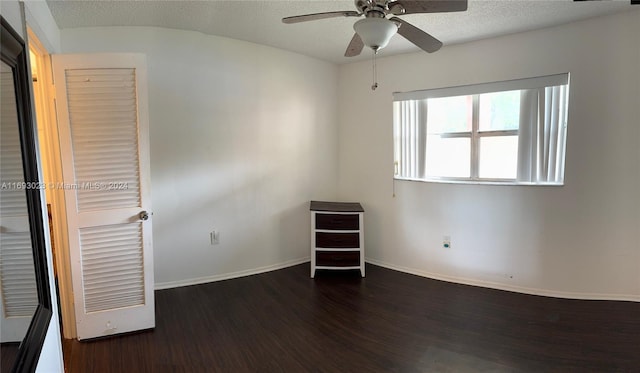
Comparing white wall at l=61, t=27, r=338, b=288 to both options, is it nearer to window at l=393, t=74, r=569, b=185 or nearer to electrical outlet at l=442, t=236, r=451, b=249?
window at l=393, t=74, r=569, b=185

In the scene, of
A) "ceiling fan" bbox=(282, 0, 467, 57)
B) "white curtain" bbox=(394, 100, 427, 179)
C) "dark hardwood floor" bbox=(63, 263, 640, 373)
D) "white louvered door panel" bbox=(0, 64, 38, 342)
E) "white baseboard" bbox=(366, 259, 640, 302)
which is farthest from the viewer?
"white curtain" bbox=(394, 100, 427, 179)

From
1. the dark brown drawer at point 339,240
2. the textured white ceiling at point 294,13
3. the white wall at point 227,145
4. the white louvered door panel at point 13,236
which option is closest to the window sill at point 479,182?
the dark brown drawer at point 339,240

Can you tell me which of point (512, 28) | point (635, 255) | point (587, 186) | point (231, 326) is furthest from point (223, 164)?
point (635, 255)

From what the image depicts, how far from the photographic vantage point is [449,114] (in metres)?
3.52

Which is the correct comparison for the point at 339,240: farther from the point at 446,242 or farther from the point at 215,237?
the point at 215,237

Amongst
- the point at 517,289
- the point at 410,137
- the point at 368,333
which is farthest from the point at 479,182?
the point at 368,333

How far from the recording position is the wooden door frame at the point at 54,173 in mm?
2229

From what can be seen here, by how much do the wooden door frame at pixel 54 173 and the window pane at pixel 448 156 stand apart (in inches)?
128

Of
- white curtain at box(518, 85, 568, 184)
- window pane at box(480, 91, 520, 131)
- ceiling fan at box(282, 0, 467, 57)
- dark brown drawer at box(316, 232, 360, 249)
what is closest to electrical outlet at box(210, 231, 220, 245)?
dark brown drawer at box(316, 232, 360, 249)

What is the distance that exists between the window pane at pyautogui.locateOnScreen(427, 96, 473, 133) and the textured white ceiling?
1.86 ft

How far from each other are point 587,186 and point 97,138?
12.8 ft

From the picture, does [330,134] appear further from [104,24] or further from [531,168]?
[104,24]

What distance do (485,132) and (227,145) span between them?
2.57 m

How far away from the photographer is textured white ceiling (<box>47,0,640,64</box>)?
2.45m
